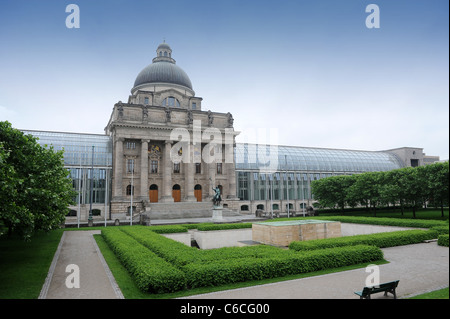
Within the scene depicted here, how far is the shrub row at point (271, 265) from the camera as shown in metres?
14.4

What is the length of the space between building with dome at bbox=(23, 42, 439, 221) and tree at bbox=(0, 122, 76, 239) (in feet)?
94.4

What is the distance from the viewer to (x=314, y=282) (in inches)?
571

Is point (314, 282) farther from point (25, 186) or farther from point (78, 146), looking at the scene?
point (78, 146)

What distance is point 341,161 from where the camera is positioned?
8500 centimetres

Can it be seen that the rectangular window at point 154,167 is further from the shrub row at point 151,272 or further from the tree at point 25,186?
the shrub row at point 151,272

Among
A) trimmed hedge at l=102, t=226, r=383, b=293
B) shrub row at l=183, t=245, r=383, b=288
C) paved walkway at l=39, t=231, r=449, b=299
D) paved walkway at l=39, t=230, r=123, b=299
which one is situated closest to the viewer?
paved walkway at l=39, t=231, r=449, b=299

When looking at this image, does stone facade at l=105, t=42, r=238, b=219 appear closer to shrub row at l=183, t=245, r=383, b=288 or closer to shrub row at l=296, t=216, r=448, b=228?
shrub row at l=296, t=216, r=448, b=228

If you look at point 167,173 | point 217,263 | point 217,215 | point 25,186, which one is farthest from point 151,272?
point 167,173

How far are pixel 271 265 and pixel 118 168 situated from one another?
44.2 meters

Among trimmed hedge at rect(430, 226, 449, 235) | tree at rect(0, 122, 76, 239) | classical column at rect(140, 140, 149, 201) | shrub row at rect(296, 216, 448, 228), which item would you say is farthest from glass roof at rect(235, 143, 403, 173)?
tree at rect(0, 122, 76, 239)

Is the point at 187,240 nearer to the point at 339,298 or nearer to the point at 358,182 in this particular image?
the point at 339,298

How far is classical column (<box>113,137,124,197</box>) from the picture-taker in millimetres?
53875

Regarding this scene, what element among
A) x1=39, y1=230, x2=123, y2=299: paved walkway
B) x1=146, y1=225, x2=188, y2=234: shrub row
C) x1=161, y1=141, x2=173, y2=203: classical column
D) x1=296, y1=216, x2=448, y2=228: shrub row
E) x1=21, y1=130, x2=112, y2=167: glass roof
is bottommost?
x1=39, y1=230, x2=123, y2=299: paved walkway

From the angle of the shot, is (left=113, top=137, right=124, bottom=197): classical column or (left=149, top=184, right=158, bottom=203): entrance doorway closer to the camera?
(left=113, top=137, right=124, bottom=197): classical column
